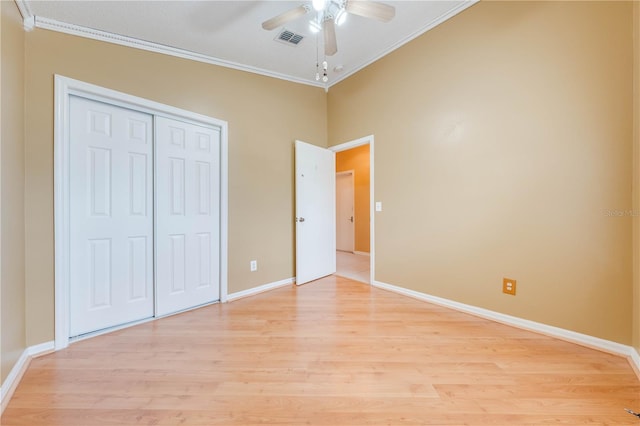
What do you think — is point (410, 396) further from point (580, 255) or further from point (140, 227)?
point (140, 227)

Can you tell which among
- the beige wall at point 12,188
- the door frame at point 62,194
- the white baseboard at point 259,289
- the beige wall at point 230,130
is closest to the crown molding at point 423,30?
the beige wall at point 230,130

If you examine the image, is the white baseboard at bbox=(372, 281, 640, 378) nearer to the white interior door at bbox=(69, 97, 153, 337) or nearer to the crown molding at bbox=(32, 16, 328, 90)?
the white interior door at bbox=(69, 97, 153, 337)

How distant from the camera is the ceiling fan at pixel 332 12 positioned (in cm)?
165

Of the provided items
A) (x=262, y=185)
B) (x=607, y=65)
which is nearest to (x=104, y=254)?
(x=262, y=185)

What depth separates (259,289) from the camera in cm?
293

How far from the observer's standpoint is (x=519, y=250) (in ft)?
6.55

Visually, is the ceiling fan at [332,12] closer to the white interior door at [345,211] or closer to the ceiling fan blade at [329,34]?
the ceiling fan blade at [329,34]

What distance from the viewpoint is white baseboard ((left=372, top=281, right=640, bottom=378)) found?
5.19 ft

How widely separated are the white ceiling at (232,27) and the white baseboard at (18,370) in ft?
7.51

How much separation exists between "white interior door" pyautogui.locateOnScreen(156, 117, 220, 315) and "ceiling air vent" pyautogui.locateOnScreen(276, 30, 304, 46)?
1138 millimetres

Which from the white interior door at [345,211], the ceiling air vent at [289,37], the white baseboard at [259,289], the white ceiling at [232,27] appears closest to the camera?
the white ceiling at [232,27]

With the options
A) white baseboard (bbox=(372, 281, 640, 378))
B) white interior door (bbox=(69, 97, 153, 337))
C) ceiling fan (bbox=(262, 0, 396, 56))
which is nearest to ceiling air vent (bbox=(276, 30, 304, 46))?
ceiling fan (bbox=(262, 0, 396, 56))

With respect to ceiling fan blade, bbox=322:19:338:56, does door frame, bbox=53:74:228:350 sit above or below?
below

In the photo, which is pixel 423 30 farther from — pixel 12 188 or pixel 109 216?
pixel 12 188
